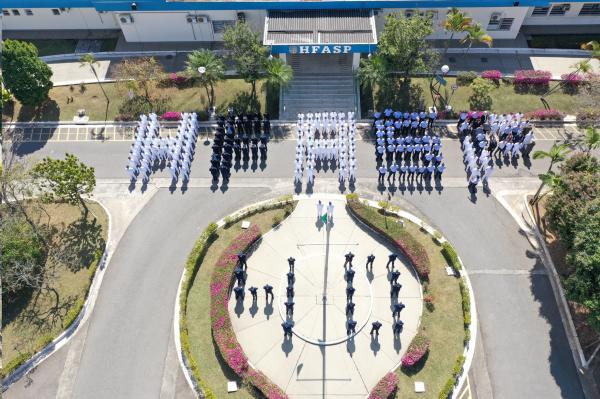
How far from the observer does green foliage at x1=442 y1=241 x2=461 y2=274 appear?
33.1 metres

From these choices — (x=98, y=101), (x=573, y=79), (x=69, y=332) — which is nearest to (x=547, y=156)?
(x=573, y=79)

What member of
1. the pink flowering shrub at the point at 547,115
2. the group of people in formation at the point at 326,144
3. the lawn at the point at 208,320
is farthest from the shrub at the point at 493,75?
the lawn at the point at 208,320

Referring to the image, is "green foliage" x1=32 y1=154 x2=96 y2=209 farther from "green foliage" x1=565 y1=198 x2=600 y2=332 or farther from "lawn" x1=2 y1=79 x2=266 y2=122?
"green foliage" x1=565 y1=198 x2=600 y2=332

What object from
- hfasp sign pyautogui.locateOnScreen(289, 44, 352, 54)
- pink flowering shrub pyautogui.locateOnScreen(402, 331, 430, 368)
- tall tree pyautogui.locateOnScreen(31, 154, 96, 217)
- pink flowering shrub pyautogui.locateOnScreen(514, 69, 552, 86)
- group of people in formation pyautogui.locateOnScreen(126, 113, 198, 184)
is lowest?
pink flowering shrub pyautogui.locateOnScreen(402, 331, 430, 368)

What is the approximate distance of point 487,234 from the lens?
116ft

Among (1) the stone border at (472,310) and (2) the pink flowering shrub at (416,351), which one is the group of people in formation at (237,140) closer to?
(1) the stone border at (472,310)

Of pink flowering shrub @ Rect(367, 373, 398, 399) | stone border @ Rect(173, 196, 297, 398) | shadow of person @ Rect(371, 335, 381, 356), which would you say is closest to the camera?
pink flowering shrub @ Rect(367, 373, 398, 399)

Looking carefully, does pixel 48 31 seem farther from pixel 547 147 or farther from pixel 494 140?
pixel 547 147

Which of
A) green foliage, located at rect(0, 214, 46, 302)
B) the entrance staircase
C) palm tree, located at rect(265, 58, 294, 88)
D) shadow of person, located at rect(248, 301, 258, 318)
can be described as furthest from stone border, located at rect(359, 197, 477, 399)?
green foliage, located at rect(0, 214, 46, 302)

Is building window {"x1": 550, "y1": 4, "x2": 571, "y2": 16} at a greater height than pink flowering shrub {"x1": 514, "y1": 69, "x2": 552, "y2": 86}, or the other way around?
building window {"x1": 550, "y1": 4, "x2": 571, "y2": 16}

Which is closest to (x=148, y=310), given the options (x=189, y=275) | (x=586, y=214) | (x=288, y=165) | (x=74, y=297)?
(x=189, y=275)

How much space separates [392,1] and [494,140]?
59.8 ft

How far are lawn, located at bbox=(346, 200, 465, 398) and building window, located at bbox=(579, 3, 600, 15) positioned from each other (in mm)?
36434

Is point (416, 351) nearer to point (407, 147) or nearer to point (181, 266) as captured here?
point (407, 147)
